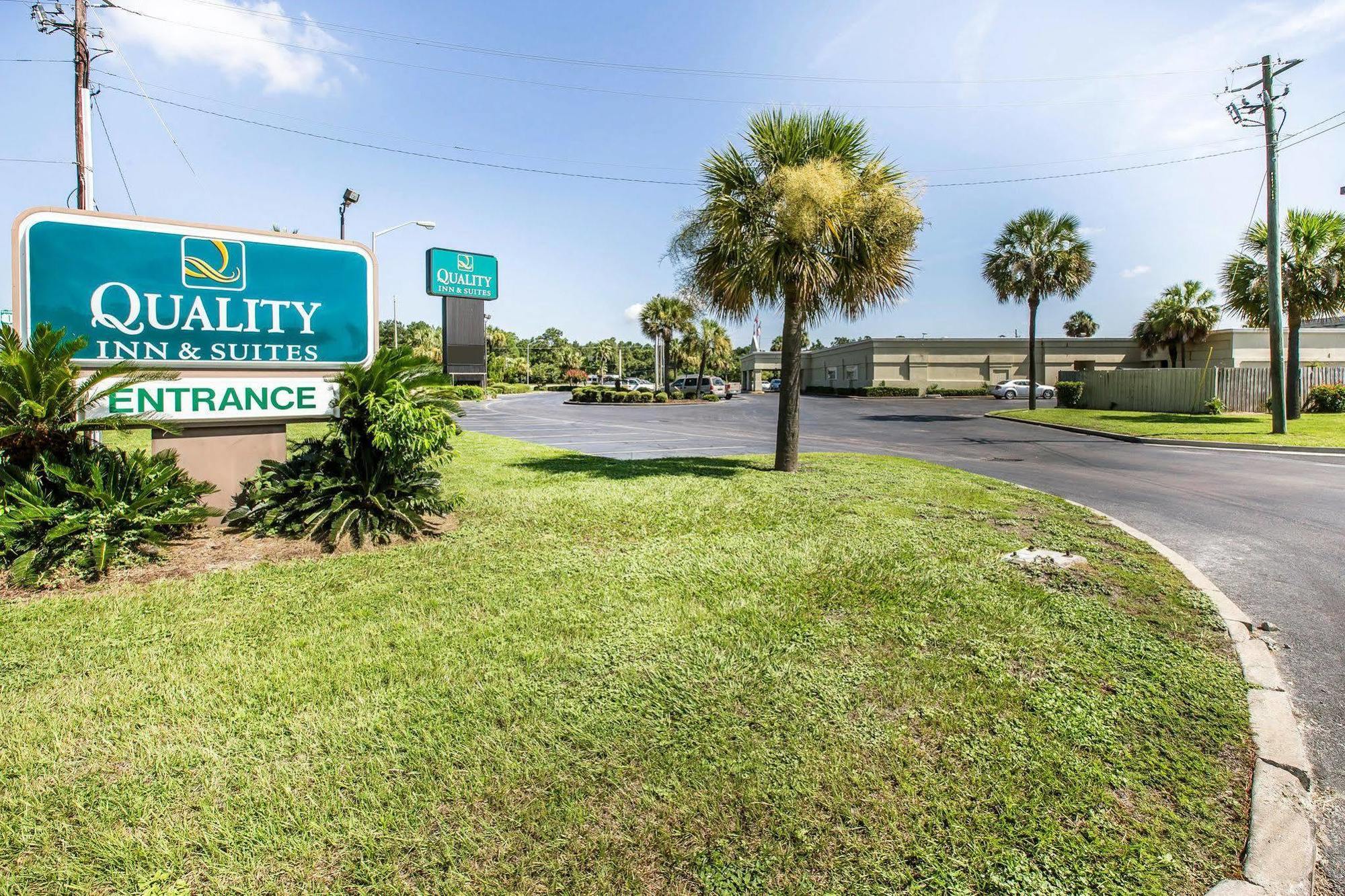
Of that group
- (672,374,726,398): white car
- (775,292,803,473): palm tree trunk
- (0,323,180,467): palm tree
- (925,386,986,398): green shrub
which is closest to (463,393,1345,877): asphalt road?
(775,292,803,473): palm tree trunk

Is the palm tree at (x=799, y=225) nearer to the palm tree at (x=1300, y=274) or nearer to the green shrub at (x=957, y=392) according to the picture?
the palm tree at (x=1300, y=274)

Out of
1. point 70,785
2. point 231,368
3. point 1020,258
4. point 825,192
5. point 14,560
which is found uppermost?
point 1020,258

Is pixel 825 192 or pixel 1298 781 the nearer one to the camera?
pixel 1298 781

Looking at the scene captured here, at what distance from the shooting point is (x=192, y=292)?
6176 mm

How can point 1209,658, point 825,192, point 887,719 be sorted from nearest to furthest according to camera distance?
point 887,719, point 1209,658, point 825,192

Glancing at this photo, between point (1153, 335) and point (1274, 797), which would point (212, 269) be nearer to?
point (1274, 797)

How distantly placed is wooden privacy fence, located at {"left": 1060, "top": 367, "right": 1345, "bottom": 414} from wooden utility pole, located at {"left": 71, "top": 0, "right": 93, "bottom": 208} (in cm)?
3387

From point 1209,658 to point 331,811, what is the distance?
191 inches

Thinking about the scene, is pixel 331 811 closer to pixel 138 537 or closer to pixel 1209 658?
pixel 138 537

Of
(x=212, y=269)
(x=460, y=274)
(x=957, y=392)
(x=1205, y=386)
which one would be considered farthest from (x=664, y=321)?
(x=212, y=269)

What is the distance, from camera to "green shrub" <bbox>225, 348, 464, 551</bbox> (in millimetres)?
5941

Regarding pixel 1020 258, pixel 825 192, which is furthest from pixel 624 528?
pixel 1020 258

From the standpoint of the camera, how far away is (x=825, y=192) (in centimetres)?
950

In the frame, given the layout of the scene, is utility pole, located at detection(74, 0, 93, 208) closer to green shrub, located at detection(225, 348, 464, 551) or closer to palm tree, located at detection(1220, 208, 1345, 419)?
green shrub, located at detection(225, 348, 464, 551)
